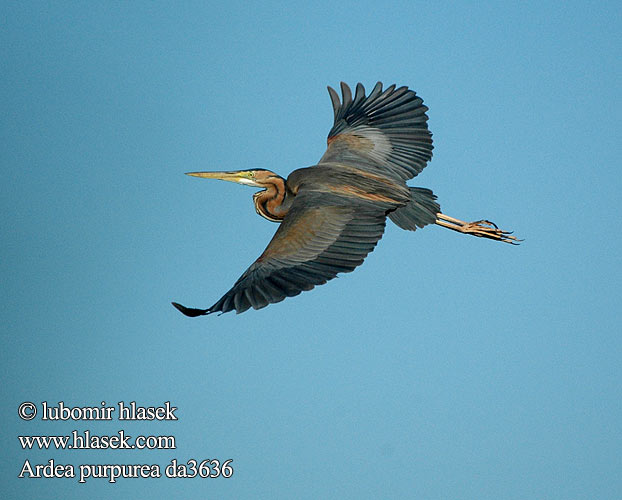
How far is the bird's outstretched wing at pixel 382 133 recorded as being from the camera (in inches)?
518

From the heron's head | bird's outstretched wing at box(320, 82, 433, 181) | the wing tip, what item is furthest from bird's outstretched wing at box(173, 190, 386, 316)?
bird's outstretched wing at box(320, 82, 433, 181)

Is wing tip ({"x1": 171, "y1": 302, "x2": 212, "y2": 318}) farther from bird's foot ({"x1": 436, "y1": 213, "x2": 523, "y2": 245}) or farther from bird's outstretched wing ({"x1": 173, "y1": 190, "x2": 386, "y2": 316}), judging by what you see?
bird's foot ({"x1": 436, "y1": 213, "x2": 523, "y2": 245})

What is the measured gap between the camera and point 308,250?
34.9 feet

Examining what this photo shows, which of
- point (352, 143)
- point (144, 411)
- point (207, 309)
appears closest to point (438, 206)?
point (352, 143)

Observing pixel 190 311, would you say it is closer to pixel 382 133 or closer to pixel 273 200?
pixel 273 200

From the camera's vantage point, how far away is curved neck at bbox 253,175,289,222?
12477 mm

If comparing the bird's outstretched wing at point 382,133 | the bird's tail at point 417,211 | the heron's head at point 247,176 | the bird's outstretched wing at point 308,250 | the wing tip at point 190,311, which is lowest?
the wing tip at point 190,311

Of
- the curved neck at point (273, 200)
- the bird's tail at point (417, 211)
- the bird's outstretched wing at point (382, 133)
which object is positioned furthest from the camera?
the bird's outstretched wing at point (382, 133)

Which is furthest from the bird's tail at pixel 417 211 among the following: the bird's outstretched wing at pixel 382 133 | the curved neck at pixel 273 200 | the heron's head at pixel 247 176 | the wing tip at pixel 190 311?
the wing tip at pixel 190 311

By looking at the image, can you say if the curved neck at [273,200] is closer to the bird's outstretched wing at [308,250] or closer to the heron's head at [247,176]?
the heron's head at [247,176]

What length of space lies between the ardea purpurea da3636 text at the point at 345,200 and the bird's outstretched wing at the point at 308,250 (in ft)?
0.04

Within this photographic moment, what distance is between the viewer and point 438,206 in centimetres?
1234

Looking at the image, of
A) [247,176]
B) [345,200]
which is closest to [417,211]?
[345,200]

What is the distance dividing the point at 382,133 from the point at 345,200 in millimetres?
2719
